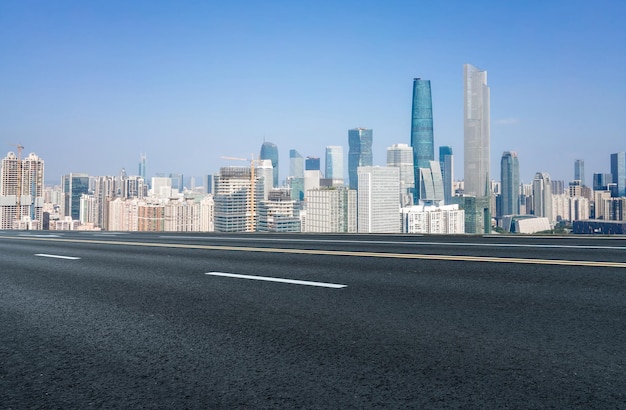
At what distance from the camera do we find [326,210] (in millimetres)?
88438

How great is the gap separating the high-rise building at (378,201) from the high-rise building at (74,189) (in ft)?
312

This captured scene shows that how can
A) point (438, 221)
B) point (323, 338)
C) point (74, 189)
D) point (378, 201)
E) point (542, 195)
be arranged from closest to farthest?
point (323, 338)
point (438, 221)
point (378, 201)
point (542, 195)
point (74, 189)

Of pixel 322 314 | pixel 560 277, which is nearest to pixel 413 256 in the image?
pixel 560 277

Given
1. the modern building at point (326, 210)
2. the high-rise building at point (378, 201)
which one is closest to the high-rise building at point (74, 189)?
the high-rise building at point (378, 201)

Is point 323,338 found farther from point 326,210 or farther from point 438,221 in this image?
point 438,221

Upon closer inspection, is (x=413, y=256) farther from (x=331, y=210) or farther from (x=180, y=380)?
(x=331, y=210)

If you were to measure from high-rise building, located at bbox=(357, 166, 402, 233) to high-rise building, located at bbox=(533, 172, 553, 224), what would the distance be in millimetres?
56086

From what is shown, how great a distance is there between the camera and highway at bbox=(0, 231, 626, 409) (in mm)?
3127

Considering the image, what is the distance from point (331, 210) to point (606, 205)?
77.4 m

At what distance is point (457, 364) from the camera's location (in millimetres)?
3602

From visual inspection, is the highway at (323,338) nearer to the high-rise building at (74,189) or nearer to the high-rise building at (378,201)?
the high-rise building at (378,201)

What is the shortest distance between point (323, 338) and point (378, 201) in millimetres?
130085

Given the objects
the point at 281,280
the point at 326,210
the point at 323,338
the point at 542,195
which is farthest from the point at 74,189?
the point at 323,338

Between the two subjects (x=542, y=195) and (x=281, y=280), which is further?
(x=542, y=195)
